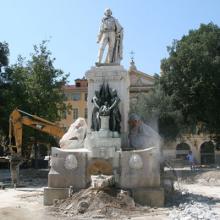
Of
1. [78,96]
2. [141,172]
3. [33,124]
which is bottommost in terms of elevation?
[141,172]

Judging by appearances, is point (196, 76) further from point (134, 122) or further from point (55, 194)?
point (55, 194)

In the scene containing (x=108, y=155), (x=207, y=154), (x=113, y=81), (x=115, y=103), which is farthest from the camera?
(x=207, y=154)

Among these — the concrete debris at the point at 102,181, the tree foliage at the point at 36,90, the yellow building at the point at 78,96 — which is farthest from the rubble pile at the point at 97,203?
the yellow building at the point at 78,96

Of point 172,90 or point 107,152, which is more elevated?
point 172,90

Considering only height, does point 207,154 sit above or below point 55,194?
above

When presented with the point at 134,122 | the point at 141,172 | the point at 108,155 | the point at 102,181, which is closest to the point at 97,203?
the point at 102,181

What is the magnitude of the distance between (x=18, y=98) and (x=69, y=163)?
747 inches

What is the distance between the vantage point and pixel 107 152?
15141mm

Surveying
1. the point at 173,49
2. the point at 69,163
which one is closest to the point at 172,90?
the point at 173,49

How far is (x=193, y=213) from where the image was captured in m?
11.8

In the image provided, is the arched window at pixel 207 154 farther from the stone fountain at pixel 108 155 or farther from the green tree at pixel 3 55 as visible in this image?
the stone fountain at pixel 108 155

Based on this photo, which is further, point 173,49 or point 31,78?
point 173,49

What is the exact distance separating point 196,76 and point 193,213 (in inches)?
966

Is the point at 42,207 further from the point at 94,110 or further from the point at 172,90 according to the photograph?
the point at 172,90
